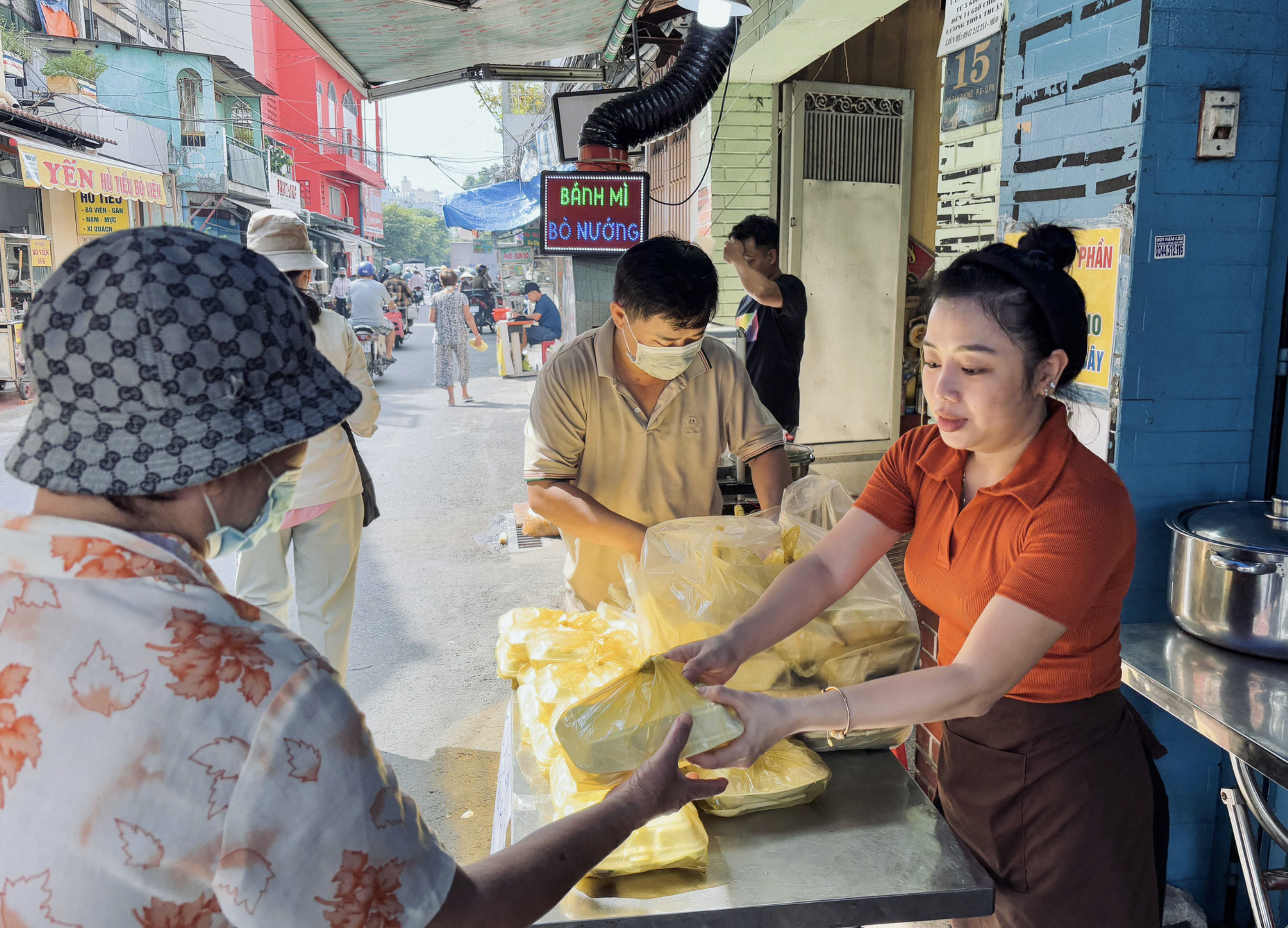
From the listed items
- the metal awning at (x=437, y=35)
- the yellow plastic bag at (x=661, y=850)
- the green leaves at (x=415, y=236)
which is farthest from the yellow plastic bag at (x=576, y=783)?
the green leaves at (x=415, y=236)

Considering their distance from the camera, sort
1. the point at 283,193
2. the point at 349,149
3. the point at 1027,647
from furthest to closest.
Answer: the point at 349,149 < the point at 283,193 < the point at 1027,647

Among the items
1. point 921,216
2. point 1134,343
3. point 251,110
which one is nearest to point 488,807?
point 1134,343

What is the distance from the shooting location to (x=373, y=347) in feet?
50.2

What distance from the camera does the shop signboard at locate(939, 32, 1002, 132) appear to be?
3281 mm

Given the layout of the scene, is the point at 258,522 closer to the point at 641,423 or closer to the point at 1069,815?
the point at 1069,815

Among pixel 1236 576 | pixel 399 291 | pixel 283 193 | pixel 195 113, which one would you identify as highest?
pixel 195 113

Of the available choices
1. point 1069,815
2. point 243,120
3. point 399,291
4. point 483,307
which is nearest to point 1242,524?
point 1069,815

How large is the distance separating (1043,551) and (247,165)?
2755cm

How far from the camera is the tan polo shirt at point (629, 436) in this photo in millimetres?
2781

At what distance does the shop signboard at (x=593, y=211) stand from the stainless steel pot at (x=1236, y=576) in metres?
3.66

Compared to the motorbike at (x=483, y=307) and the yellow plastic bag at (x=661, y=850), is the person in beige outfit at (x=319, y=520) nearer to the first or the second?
the yellow plastic bag at (x=661, y=850)

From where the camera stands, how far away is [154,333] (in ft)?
2.83

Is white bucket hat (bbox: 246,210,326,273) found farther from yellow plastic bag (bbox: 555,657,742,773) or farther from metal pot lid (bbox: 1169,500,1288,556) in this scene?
metal pot lid (bbox: 1169,500,1288,556)

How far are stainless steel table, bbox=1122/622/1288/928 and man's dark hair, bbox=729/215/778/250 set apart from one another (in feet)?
10.5
